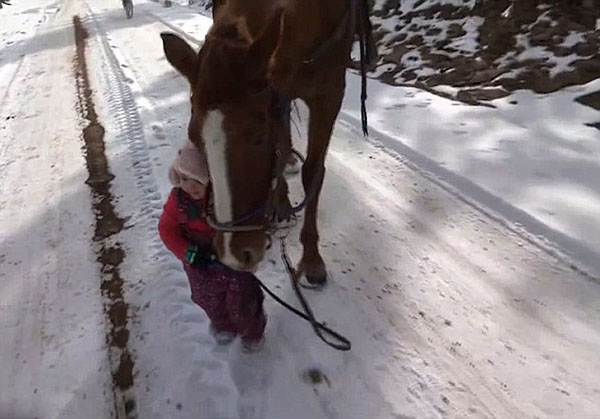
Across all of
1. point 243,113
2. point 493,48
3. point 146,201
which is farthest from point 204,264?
point 493,48

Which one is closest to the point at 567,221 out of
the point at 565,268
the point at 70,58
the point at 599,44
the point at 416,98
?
the point at 565,268

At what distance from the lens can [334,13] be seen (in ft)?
9.48

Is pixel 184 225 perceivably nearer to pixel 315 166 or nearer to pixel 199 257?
pixel 199 257

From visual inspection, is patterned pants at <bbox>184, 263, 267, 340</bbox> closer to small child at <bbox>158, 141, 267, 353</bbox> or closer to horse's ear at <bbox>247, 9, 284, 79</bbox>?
A: small child at <bbox>158, 141, 267, 353</bbox>

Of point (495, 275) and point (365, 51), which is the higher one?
point (365, 51)

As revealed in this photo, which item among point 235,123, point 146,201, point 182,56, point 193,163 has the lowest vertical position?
point 146,201

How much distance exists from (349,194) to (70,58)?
6.92 m

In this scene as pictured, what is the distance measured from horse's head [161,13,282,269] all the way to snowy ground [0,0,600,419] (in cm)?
78

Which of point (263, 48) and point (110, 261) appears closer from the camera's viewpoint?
point (263, 48)

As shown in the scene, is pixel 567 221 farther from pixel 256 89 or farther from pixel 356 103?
pixel 356 103

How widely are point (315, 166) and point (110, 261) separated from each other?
1.40 meters

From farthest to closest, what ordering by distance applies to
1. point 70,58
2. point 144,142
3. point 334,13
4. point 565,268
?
point 70,58 < point 144,142 < point 565,268 < point 334,13

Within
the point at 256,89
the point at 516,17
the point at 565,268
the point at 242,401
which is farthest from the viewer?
the point at 516,17

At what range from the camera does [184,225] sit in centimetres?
231
